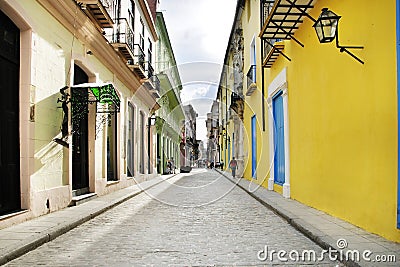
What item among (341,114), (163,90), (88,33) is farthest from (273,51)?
(163,90)

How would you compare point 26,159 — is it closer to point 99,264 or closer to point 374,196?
point 99,264

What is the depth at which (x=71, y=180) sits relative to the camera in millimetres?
9836

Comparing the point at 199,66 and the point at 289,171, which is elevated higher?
the point at 199,66

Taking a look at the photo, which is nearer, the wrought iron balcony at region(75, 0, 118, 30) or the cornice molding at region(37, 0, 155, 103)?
the cornice molding at region(37, 0, 155, 103)

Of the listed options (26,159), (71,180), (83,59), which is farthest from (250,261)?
(83,59)

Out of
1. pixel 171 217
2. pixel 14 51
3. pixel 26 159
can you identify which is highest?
pixel 14 51

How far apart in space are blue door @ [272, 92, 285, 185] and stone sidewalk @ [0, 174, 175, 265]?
5.16 m

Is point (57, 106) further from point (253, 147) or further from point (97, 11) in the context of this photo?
point (253, 147)

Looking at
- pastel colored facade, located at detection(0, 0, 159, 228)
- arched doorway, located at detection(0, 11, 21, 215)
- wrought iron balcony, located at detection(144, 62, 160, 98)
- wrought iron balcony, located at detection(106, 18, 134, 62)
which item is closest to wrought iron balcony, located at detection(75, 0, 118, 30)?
pastel colored facade, located at detection(0, 0, 159, 228)

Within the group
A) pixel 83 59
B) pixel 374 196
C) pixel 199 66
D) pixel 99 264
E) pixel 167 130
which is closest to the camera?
pixel 99 264

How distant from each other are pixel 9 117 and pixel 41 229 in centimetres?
200

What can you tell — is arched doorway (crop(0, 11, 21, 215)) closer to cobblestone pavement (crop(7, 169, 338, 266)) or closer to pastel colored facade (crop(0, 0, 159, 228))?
pastel colored facade (crop(0, 0, 159, 228))

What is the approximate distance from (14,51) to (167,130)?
25.1 meters

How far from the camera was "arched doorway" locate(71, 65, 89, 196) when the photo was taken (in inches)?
384
